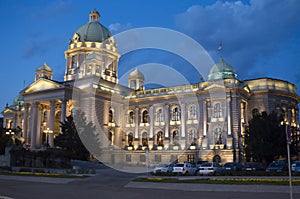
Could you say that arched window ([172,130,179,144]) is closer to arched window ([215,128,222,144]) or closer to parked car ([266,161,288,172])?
arched window ([215,128,222,144])

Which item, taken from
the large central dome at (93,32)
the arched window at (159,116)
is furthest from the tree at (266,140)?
the large central dome at (93,32)

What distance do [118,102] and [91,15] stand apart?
30.1 metres

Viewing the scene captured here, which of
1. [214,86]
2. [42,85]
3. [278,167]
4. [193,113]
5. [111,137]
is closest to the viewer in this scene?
[278,167]

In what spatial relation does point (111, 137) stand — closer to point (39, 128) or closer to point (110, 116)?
point (110, 116)

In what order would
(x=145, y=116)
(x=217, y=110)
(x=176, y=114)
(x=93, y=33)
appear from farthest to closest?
1. (x=93, y=33)
2. (x=145, y=116)
3. (x=176, y=114)
4. (x=217, y=110)

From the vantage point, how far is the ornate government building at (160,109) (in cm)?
6272

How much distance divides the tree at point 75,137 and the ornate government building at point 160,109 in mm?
11357

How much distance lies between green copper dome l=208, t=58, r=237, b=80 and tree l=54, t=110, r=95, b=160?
28121mm

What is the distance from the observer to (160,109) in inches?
2879

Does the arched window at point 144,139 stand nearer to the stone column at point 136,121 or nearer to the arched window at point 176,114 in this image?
the stone column at point 136,121

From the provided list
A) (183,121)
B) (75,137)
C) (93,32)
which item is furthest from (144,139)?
(93,32)

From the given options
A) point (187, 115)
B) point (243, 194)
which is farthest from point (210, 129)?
point (243, 194)

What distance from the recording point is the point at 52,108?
68000 mm

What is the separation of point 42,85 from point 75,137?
88.5ft
